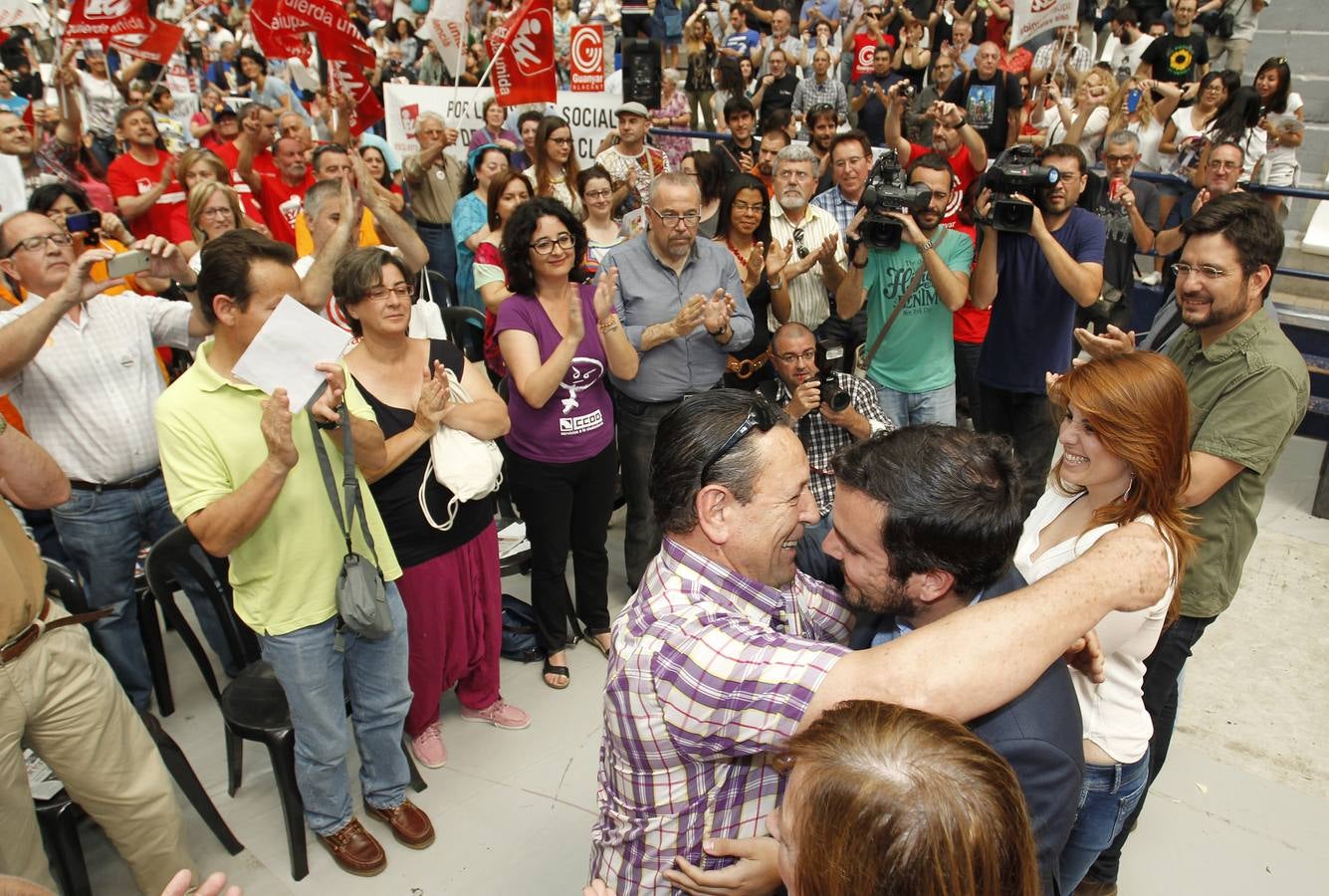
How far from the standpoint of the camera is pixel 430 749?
3.41m

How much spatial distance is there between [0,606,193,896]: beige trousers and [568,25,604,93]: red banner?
19.9 ft

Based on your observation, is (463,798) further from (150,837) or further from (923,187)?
(923,187)

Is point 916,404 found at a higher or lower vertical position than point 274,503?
lower

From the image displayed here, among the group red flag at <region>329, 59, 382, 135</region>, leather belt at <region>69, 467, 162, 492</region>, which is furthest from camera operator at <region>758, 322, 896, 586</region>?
red flag at <region>329, 59, 382, 135</region>

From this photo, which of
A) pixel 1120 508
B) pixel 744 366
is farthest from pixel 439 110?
pixel 1120 508

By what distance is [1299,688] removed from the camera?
3.72 meters

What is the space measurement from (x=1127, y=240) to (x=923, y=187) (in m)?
2.06

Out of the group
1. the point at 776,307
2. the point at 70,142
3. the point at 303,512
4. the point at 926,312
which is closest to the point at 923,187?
the point at 926,312

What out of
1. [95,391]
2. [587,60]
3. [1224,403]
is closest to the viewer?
[1224,403]

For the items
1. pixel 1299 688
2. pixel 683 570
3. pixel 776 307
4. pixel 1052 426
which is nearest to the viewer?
pixel 683 570

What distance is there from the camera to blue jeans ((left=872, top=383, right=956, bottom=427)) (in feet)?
13.9

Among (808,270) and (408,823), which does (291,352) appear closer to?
(408,823)

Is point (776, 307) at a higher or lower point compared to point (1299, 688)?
higher

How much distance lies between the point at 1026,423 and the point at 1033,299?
60cm
